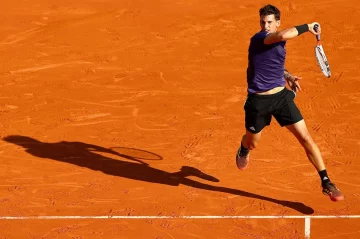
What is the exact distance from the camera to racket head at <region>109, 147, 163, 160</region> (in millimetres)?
11891

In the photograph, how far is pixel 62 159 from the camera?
1190 cm

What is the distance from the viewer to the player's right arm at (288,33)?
909 centimetres

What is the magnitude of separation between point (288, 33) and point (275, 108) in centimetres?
116

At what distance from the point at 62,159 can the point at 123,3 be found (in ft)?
23.4

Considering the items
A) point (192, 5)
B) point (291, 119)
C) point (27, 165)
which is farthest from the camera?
point (192, 5)

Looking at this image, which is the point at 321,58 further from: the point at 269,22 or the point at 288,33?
the point at 288,33

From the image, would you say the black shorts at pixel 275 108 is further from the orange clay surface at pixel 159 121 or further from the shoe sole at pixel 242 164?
the orange clay surface at pixel 159 121

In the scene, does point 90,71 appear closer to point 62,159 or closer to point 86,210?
point 62,159

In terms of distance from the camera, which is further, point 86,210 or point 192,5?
point 192,5

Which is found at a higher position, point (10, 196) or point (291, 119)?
point (291, 119)

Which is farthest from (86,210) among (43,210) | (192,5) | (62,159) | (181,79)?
(192,5)

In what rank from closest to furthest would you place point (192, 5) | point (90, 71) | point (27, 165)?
point (27, 165) < point (90, 71) < point (192, 5)

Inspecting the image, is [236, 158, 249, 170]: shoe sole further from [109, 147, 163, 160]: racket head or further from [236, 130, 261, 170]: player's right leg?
[109, 147, 163, 160]: racket head

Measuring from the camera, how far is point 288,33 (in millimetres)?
9078
